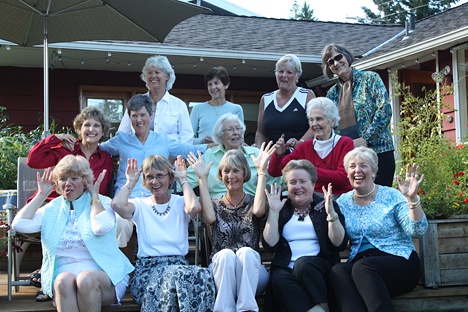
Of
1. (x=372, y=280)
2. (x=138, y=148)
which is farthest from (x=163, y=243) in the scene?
(x=372, y=280)

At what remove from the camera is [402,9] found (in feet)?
112

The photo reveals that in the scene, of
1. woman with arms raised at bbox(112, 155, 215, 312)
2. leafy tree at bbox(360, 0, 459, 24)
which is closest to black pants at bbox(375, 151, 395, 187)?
woman with arms raised at bbox(112, 155, 215, 312)

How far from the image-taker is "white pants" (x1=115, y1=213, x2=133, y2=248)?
380 cm

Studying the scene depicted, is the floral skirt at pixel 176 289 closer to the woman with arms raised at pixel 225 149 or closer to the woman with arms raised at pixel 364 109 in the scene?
the woman with arms raised at pixel 225 149

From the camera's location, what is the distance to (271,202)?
12.2 ft

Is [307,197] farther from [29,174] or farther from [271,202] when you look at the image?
[29,174]

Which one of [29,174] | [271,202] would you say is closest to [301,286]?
[271,202]

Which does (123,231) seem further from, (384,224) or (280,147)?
(384,224)

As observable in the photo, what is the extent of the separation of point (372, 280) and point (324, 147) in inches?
42.2

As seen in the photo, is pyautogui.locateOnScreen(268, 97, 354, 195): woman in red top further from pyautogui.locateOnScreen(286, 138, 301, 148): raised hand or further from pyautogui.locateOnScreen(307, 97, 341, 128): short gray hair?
pyautogui.locateOnScreen(286, 138, 301, 148): raised hand

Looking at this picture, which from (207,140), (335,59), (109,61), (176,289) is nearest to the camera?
(176,289)

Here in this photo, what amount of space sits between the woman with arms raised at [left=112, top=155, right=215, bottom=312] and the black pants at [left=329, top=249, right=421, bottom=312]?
0.75 meters

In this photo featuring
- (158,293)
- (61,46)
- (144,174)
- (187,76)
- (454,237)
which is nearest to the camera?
(158,293)

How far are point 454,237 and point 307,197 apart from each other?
1.04m
